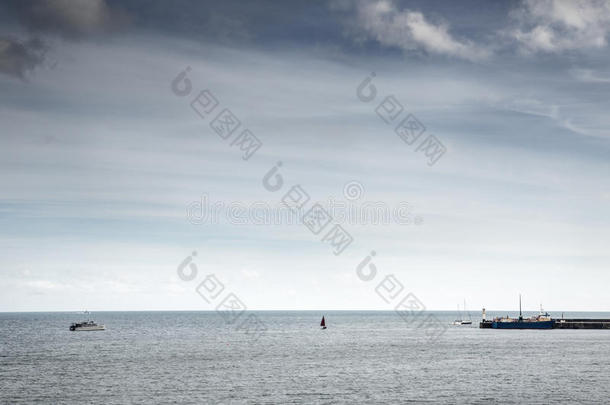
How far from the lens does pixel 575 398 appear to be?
2549 inches

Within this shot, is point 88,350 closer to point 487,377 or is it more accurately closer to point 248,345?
point 248,345

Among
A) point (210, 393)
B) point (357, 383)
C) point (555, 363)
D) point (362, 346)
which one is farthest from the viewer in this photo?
point (362, 346)

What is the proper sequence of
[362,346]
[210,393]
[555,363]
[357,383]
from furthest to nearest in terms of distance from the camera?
1. [362,346]
2. [555,363]
3. [357,383]
4. [210,393]

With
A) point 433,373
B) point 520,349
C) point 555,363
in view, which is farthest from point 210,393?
point 520,349

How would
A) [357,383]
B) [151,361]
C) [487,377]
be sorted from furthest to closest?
[151,361], [487,377], [357,383]

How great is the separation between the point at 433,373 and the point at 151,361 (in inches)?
1827

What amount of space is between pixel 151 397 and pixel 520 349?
271ft

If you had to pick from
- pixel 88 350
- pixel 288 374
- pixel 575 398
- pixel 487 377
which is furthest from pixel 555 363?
pixel 88 350

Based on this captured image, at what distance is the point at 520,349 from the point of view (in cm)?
12419

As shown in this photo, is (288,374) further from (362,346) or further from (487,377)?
(362,346)

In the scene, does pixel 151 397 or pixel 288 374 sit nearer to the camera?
pixel 151 397

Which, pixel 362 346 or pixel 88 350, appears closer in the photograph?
pixel 88 350

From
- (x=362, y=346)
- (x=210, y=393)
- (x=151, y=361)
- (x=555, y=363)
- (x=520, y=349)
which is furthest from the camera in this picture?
(x=362, y=346)

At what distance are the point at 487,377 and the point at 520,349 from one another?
47.6 meters
